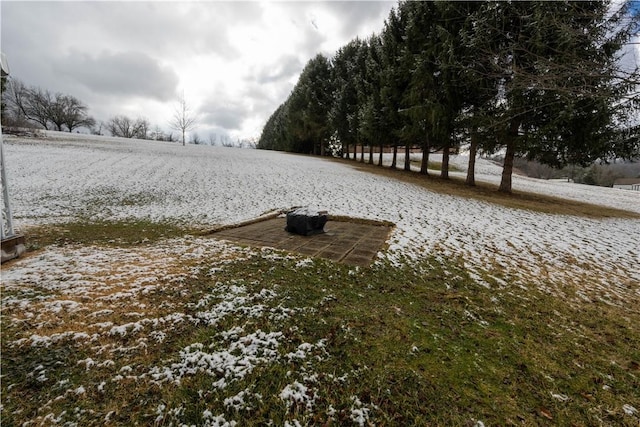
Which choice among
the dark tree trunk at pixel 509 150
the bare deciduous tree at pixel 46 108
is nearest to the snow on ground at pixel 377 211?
the dark tree trunk at pixel 509 150

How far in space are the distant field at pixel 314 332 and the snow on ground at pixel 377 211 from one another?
0.26 ft

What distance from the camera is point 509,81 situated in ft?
27.5

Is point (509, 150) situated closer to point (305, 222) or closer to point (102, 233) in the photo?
point (305, 222)

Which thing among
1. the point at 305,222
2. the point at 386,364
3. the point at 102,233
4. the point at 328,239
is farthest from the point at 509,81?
the point at 102,233

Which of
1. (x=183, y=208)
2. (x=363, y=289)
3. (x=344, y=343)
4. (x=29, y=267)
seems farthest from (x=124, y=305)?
(x=183, y=208)

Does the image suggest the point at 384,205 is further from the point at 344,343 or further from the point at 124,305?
the point at 124,305

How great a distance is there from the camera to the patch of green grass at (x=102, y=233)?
4.87 m

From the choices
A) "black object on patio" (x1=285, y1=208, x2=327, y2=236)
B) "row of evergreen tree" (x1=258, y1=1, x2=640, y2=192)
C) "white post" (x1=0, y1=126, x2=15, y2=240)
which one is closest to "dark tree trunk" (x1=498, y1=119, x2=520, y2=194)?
"row of evergreen tree" (x1=258, y1=1, x2=640, y2=192)

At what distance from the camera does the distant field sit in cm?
191

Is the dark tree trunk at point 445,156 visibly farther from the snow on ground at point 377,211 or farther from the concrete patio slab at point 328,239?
the concrete patio slab at point 328,239

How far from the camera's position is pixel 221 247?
4.85m

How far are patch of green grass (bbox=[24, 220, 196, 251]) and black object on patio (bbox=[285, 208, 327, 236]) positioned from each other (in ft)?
Answer: 7.38

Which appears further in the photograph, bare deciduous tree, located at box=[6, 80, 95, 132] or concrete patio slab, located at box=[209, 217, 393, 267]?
bare deciduous tree, located at box=[6, 80, 95, 132]

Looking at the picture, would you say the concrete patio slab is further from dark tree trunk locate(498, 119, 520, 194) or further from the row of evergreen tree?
dark tree trunk locate(498, 119, 520, 194)
